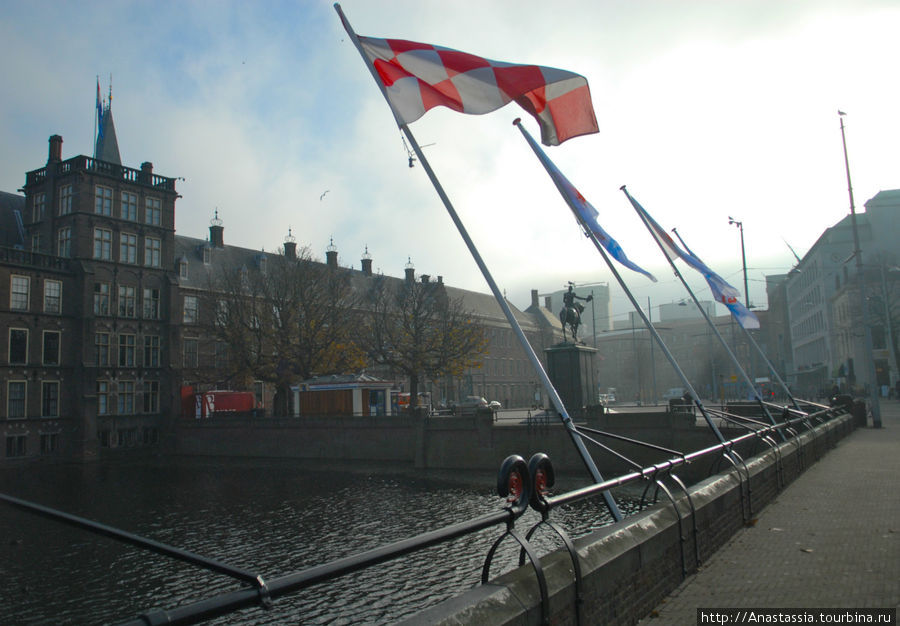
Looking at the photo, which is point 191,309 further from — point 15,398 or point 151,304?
point 15,398

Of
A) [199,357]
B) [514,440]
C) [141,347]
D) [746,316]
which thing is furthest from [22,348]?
[746,316]

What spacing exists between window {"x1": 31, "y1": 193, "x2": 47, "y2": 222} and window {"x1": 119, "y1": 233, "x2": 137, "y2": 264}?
6609 millimetres

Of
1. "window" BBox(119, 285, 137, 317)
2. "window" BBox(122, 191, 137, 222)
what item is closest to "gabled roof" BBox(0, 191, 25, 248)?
"window" BBox(122, 191, 137, 222)

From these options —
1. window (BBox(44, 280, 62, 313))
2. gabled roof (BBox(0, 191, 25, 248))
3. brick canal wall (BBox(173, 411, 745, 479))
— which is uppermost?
gabled roof (BBox(0, 191, 25, 248))

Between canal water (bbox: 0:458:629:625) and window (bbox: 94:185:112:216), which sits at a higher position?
window (bbox: 94:185:112:216)

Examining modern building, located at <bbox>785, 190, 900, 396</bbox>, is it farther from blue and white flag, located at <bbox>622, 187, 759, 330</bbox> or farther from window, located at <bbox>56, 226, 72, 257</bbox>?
window, located at <bbox>56, 226, 72, 257</bbox>

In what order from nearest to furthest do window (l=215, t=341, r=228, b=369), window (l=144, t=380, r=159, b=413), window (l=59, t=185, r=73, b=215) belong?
window (l=59, t=185, r=73, b=215) → window (l=215, t=341, r=228, b=369) → window (l=144, t=380, r=159, b=413)

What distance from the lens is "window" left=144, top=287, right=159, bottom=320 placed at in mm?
57031

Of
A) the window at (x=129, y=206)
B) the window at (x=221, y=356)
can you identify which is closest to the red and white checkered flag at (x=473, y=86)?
the window at (x=221, y=356)

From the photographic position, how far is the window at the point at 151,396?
184ft

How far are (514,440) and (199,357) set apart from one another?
1283 inches

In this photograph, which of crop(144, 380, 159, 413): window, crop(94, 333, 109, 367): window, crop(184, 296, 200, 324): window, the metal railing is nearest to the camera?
the metal railing

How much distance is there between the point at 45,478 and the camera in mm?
39719

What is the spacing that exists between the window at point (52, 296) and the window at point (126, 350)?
5216mm
